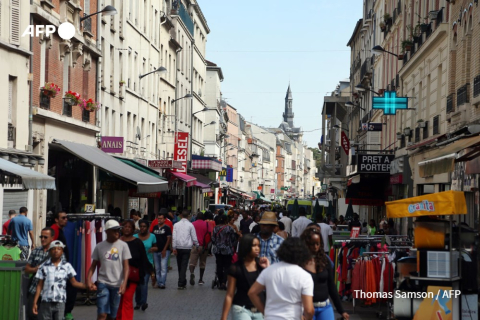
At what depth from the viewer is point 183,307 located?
1593 centimetres

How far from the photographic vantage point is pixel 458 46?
23.5 metres

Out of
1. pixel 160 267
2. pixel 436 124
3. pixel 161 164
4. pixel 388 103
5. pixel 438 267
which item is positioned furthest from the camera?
pixel 161 164

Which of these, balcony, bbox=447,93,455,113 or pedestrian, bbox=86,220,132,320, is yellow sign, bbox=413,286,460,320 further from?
balcony, bbox=447,93,455,113

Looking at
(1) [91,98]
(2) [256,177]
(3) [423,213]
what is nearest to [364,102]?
(1) [91,98]

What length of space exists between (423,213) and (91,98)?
21625mm

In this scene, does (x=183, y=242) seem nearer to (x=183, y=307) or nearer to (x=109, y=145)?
(x=183, y=307)

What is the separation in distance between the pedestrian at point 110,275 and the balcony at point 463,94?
1230 centimetres

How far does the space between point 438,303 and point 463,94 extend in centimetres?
1091

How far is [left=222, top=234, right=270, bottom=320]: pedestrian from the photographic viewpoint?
927cm

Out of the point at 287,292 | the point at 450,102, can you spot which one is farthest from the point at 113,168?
the point at 287,292

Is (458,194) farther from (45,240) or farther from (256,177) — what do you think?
(256,177)

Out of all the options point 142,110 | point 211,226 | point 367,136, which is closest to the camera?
point 211,226

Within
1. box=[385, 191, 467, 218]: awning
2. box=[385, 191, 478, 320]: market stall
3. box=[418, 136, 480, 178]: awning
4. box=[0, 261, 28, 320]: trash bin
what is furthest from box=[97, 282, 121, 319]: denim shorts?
box=[418, 136, 480, 178]: awning

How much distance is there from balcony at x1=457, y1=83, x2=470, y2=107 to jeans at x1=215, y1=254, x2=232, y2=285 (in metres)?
7.39
